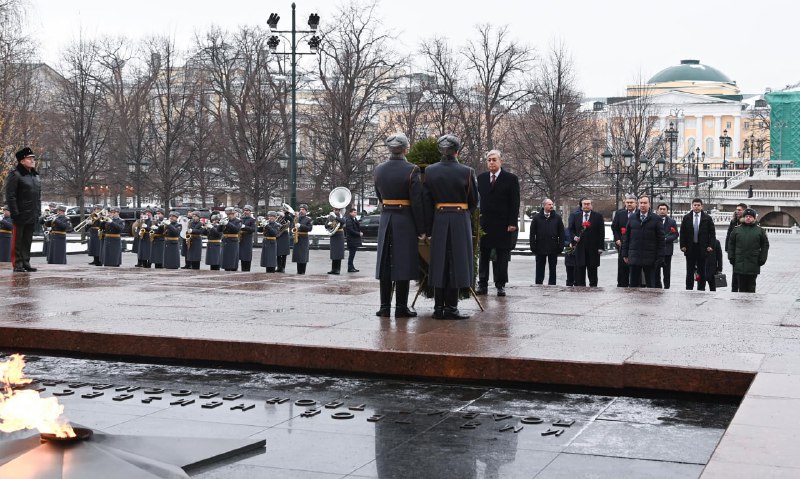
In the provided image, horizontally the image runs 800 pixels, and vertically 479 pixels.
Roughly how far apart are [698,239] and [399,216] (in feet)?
29.3

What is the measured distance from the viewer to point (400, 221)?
9773mm

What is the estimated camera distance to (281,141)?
50812 millimetres

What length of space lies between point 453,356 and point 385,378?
0.59 metres

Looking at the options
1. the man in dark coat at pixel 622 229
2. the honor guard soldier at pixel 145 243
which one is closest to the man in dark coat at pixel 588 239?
the man in dark coat at pixel 622 229

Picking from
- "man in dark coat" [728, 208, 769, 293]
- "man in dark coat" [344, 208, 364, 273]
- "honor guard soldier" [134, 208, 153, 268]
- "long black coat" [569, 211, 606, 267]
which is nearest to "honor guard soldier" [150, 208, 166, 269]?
"honor guard soldier" [134, 208, 153, 268]

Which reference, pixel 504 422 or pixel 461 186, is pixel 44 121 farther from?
pixel 504 422

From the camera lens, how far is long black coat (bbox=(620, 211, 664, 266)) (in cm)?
1574

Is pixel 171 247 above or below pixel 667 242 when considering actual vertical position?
below

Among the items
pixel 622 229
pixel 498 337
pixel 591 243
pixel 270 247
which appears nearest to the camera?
pixel 498 337

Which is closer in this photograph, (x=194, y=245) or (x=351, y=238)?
(x=194, y=245)

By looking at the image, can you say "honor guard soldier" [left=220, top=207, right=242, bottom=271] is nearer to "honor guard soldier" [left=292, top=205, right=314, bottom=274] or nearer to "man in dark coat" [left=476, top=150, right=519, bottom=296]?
"honor guard soldier" [left=292, top=205, right=314, bottom=274]

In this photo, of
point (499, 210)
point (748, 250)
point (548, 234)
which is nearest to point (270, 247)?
point (548, 234)

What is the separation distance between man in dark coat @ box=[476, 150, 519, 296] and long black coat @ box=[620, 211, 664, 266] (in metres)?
3.79

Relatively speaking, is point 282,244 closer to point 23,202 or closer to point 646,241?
point 23,202
